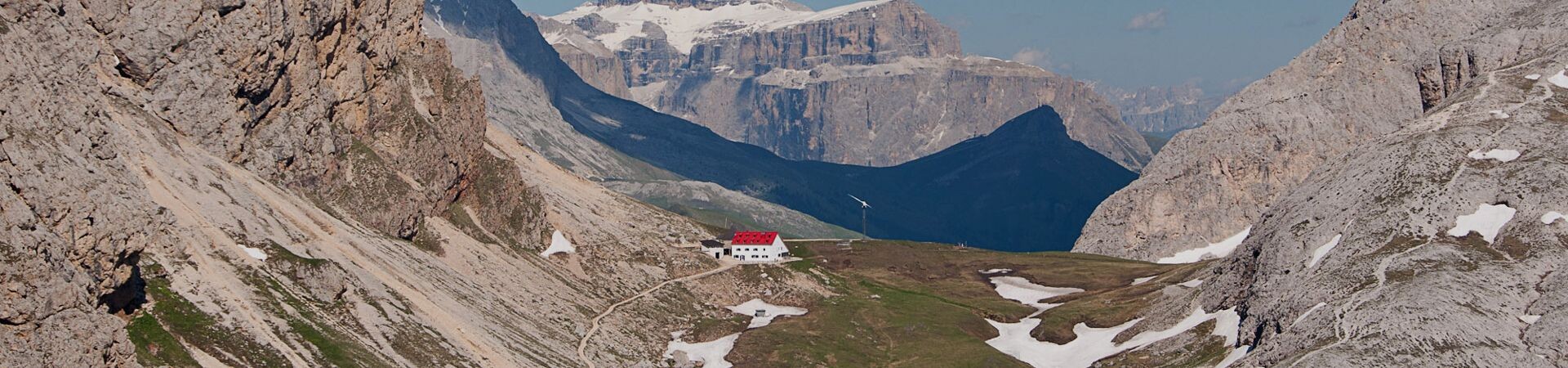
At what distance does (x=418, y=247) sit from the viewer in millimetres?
163750

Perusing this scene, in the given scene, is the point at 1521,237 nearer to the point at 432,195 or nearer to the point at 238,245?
the point at 238,245

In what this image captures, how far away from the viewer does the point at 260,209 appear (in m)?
133

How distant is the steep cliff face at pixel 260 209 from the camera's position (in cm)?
8231

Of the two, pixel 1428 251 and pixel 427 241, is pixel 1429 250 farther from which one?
pixel 427 241

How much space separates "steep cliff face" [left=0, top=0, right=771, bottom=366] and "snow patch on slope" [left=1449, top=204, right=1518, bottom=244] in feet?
255

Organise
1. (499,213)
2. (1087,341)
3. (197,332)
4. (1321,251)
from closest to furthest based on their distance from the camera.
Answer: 1. (197,332)
2. (1321,251)
3. (1087,341)
4. (499,213)

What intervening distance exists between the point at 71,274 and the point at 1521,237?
10806cm

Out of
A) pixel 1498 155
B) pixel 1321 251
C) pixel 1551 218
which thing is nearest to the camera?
pixel 1551 218

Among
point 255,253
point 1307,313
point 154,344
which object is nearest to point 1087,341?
point 1307,313

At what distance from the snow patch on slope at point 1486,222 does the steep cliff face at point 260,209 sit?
77.8 m

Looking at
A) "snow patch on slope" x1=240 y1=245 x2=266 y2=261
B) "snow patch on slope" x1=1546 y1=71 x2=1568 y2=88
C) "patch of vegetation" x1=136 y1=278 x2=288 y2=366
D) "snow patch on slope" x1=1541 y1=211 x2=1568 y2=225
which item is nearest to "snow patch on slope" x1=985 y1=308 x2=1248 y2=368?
"snow patch on slope" x1=1541 y1=211 x2=1568 y2=225

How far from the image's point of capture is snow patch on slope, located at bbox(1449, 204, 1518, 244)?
431ft

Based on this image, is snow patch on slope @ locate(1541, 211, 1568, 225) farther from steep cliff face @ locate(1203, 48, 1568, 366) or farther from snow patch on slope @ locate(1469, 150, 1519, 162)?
snow patch on slope @ locate(1469, 150, 1519, 162)

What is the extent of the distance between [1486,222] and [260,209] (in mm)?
103396
